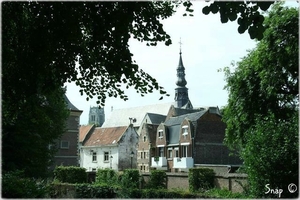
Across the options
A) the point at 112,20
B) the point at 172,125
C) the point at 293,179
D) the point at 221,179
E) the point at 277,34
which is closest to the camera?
the point at 112,20

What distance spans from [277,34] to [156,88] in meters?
15.1

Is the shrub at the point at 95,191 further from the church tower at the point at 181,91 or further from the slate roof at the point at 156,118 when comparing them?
the church tower at the point at 181,91

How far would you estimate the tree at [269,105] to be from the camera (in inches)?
658

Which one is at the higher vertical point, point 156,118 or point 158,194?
point 156,118

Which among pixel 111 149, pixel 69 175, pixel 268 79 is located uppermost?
pixel 268 79

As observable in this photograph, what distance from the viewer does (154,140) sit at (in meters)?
53.7

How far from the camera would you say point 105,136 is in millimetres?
56969

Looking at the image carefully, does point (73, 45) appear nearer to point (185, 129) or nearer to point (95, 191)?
point (95, 191)

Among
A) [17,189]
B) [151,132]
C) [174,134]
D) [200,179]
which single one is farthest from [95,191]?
[151,132]

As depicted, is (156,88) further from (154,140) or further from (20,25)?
(154,140)

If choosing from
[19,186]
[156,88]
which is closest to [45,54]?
[156,88]

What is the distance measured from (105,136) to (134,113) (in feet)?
79.3

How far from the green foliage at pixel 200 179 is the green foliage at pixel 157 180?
290 cm

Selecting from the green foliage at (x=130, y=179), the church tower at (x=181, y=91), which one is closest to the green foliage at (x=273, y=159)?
the green foliage at (x=130, y=179)
